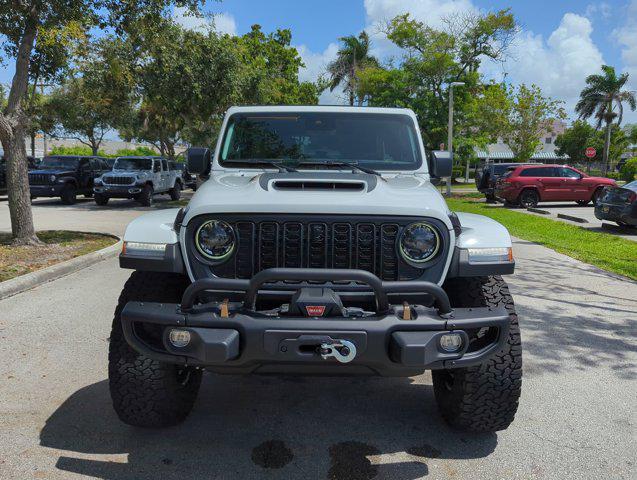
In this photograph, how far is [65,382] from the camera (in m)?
3.95

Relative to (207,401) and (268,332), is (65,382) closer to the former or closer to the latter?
(207,401)

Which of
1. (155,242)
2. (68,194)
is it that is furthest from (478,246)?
(68,194)

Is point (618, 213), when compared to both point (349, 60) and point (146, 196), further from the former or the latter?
point (349, 60)

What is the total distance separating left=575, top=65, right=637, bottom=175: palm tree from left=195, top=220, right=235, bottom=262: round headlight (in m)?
58.3

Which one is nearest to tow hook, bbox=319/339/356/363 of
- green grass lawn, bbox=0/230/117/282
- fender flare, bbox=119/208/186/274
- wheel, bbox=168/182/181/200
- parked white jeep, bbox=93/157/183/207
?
fender flare, bbox=119/208/186/274

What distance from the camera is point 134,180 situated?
19.1m

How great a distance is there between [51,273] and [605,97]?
2336 inches

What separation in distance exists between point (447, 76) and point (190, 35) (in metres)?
16.2

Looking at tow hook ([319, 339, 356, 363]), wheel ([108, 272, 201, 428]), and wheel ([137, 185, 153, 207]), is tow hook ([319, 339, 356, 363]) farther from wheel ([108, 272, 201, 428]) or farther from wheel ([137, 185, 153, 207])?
wheel ([137, 185, 153, 207])

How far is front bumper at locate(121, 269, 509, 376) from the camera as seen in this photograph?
8.23ft

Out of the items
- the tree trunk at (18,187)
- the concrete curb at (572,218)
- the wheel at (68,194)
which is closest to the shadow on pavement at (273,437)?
the tree trunk at (18,187)

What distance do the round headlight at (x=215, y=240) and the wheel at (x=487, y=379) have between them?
1.28 metres

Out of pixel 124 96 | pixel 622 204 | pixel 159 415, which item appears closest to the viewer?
pixel 159 415

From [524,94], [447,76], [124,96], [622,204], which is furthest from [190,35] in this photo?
[524,94]
